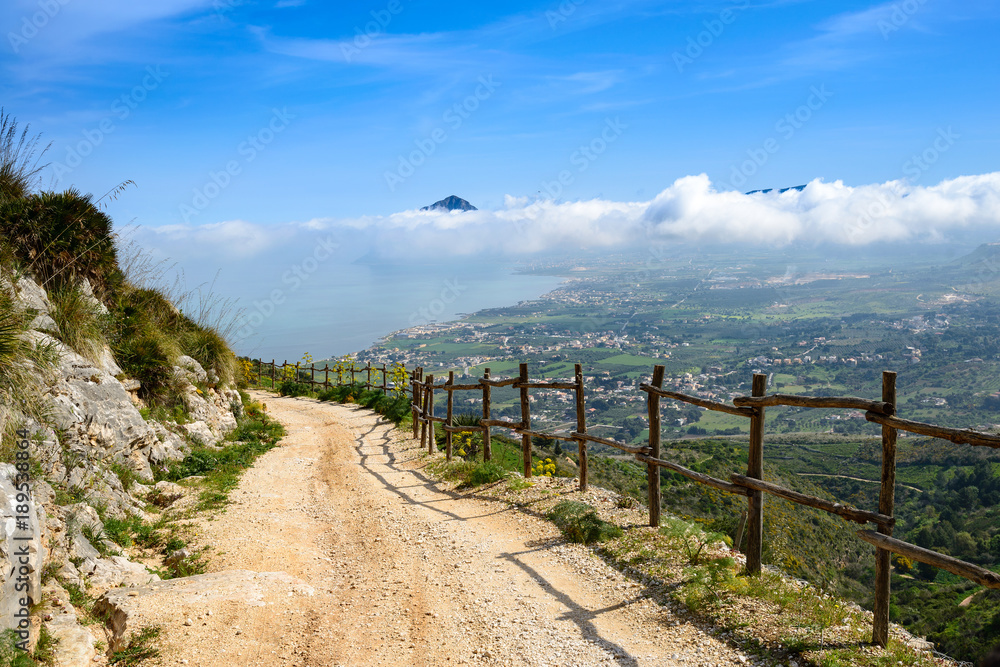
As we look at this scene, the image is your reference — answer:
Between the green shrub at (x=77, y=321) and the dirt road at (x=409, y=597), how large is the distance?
3111 millimetres

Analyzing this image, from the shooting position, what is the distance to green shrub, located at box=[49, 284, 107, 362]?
26.5ft

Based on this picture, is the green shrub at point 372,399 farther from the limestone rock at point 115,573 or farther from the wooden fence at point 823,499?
the limestone rock at point 115,573

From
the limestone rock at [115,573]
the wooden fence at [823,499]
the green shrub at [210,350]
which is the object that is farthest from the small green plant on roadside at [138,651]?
the green shrub at [210,350]

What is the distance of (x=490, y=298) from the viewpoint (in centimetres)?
16338

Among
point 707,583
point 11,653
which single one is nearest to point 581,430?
point 707,583

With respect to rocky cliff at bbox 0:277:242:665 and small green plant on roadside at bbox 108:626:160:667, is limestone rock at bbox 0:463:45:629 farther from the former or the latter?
small green plant on roadside at bbox 108:626:160:667

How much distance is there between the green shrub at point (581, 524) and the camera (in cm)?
665

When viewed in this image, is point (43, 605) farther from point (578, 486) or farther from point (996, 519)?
point (996, 519)

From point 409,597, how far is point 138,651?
222 cm

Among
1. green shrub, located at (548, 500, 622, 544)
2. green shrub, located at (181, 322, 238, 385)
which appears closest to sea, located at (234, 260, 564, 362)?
green shrub, located at (181, 322, 238, 385)

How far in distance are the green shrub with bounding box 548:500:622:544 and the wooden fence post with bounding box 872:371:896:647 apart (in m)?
2.84

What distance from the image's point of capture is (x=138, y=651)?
4156 millimetres

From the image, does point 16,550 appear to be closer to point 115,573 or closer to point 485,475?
point 115,573

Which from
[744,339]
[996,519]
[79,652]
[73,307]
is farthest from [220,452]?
[744,339]
